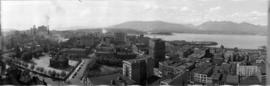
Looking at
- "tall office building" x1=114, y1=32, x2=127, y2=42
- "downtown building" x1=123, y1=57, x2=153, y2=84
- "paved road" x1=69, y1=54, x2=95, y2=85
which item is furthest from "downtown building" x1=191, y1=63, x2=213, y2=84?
"paved road" x1=69, y1=54, x2=95, y2=85

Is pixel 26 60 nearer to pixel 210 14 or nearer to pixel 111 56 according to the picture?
pixel 111 56

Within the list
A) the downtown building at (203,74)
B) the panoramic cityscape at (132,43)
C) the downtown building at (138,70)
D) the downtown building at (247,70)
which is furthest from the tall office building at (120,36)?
the downtown building at (247,70)

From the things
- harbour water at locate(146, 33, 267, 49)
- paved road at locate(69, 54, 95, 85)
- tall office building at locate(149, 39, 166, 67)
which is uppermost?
harbour water at locate(146, 33, 267, 49)

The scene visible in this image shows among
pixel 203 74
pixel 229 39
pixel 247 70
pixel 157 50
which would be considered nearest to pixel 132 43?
pixel 157 50

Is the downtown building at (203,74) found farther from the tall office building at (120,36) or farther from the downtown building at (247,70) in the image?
the tall office building at (120,36)

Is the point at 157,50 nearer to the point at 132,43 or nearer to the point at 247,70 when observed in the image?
the point at 132,43

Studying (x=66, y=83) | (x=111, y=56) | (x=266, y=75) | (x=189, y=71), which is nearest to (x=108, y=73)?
(x=111, y=56)

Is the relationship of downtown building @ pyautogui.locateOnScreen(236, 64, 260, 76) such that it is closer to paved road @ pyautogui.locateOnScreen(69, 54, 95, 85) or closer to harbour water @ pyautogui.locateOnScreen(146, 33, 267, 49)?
harbour water @ pyautogui.locateOnScreen(146, 33, 267, 49)
